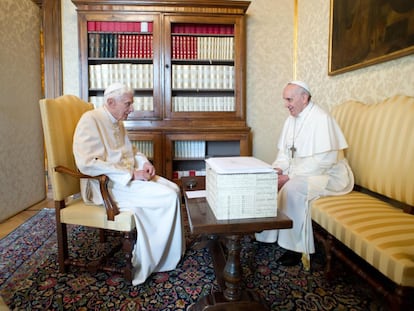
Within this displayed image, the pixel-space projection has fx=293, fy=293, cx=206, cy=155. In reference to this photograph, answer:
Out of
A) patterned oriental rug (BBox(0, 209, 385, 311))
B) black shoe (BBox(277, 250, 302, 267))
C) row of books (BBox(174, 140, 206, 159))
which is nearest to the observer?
patterned oriental rug (BBox(0, 209, 385, 311))

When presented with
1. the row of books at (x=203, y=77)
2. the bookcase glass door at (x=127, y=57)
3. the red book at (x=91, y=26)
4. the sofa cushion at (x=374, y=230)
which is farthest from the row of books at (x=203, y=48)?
the sofa cushion at (x=374, y=230)

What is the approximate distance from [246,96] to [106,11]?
189cm

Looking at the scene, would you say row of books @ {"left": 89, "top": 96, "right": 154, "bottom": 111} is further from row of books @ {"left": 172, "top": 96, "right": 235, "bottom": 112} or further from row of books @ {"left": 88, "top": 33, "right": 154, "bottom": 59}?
row of books @ {"left": 88, "top": 33, "right": 154, "bottom": 59}

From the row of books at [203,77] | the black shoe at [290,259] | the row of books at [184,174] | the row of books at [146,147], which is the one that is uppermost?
the row of books at [203,77]

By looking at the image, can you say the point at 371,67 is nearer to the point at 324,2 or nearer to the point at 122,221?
the point at 324,2

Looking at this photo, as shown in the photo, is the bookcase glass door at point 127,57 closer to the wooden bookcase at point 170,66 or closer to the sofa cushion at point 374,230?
the wooden bookcase at point 170,66

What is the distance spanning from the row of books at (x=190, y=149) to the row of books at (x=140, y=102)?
0.54 m

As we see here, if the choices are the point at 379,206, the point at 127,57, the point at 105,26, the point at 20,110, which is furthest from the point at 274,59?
the point at 20,110

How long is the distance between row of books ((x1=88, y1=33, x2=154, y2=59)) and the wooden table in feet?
7.88

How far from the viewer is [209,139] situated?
11.2 feet

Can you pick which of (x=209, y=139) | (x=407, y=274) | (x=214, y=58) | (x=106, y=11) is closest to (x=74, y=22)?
(x=106, y=11)

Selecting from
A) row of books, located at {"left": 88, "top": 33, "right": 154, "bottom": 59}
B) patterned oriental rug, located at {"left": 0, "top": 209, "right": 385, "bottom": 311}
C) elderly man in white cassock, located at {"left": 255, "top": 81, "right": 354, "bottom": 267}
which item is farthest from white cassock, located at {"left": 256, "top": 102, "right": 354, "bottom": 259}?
row of books, located at {"left": 88, "top": 33, "right": 154, "bottom": 59}

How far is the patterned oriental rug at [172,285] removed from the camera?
64.7 inches

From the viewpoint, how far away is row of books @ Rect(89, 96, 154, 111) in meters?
3.47
